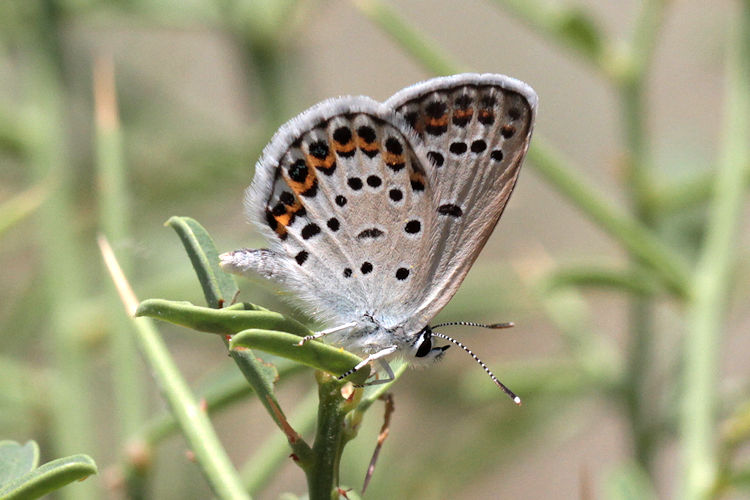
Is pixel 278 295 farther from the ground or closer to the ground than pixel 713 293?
farther from the ground

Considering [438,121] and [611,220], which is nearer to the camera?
[438,121]

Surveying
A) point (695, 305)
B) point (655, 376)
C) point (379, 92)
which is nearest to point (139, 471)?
point (695, 305)

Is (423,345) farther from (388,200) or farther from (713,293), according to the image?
(713,293)

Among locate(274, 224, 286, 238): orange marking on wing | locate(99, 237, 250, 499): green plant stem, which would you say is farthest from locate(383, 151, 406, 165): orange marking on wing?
locate(99, 237, 250, 499): green plant stem

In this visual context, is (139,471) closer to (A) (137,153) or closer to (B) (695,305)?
(B) (695,305)

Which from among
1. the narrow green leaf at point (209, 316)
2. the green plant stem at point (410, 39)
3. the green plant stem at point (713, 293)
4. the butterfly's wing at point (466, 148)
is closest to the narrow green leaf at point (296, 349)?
the narrow green leaf at point (209, 316)

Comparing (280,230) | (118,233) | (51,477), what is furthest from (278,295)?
(51,477)

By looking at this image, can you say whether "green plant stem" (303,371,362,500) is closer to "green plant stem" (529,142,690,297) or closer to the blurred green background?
the blurred green background

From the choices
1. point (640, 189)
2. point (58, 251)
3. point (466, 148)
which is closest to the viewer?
point (466, 148)
